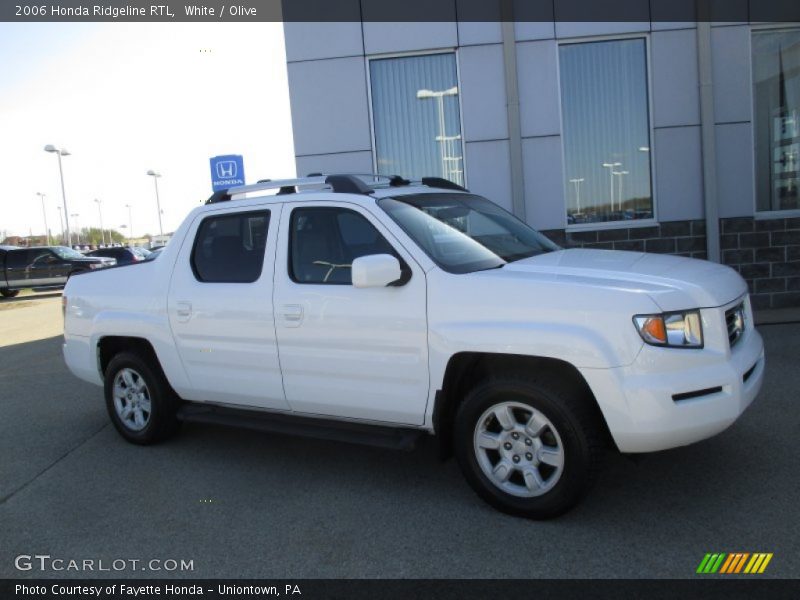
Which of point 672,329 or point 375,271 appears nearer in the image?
point 672,329

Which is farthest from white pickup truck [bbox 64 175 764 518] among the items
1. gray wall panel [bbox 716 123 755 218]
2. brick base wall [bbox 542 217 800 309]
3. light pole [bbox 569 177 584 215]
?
gray wall panel [bbox 716 123 755 218]

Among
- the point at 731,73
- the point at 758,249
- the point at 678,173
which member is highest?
the point at 731,73

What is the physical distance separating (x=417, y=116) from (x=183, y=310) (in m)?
6.22

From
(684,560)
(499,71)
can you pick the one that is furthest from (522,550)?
(499,71)

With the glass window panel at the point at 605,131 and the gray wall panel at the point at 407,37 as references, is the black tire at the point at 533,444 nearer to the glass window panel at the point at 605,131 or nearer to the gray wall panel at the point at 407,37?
the glass window panel at the point at 605,131

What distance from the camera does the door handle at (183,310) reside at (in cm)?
480

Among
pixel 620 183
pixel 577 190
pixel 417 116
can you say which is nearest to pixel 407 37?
pixel 417 116

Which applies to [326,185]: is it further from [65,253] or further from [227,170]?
[65,253]

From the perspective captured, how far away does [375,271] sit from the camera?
3729 millimetres

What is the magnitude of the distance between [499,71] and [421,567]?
7.89m

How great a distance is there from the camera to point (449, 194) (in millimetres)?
4887

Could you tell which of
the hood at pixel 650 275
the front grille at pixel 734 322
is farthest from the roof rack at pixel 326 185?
the front grille at pixel 734 322

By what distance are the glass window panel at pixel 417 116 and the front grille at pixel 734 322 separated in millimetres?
6337
